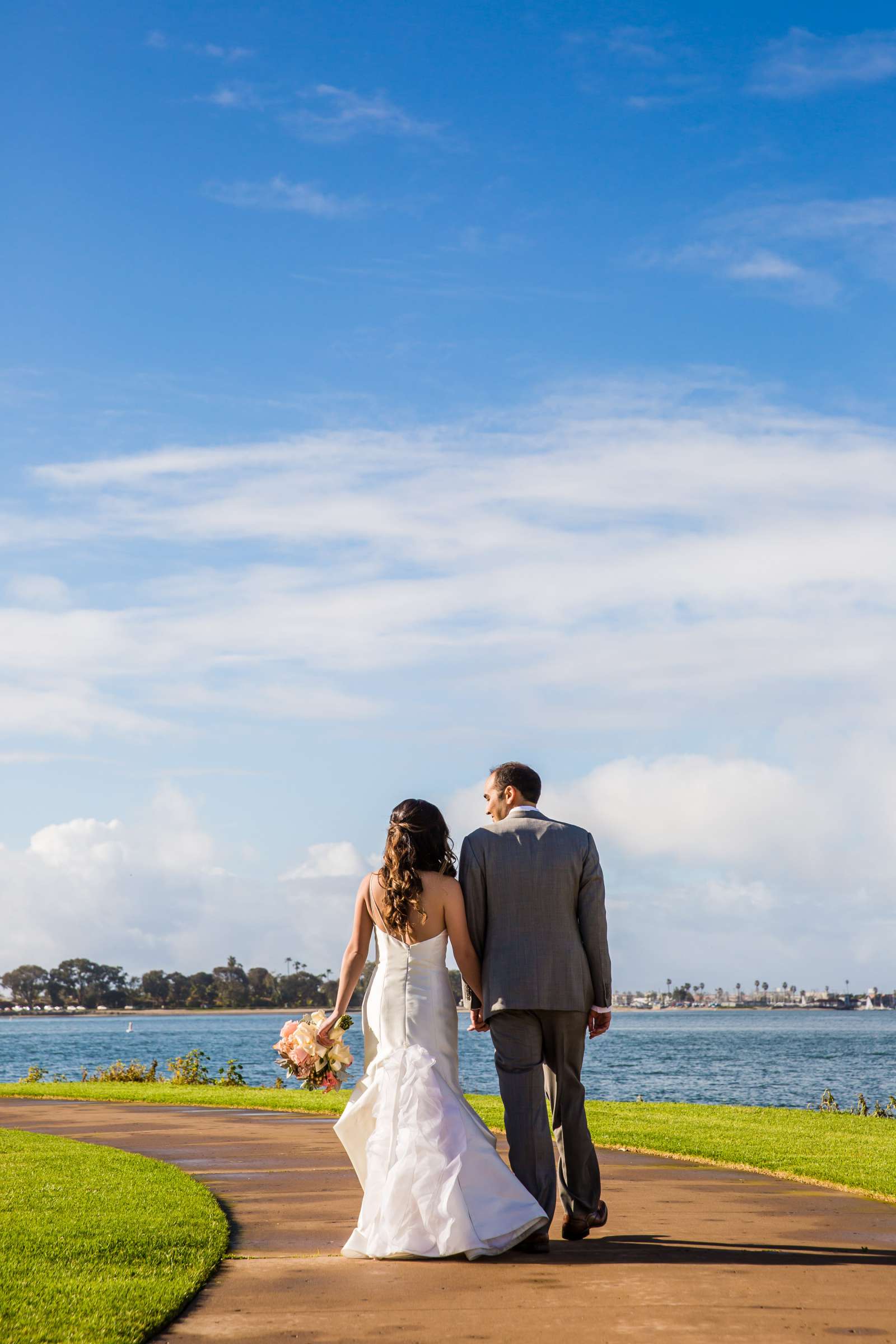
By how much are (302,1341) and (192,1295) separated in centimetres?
92

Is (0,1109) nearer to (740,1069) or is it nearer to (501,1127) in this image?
(501,1127)

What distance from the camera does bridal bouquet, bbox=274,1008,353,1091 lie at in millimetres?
7180

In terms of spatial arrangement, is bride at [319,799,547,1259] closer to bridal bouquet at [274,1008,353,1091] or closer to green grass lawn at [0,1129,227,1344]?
bridal bouquet at [274,1008,353,1091]

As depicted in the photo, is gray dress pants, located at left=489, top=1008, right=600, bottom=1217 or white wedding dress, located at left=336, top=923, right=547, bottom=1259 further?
gray dress pants, located at left=489, top=1008, right=600, bottom=1217

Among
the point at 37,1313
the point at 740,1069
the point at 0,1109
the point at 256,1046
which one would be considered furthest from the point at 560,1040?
the point at 256,1046

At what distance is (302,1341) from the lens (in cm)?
473

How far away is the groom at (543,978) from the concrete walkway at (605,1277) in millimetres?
454

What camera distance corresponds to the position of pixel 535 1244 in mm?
6203

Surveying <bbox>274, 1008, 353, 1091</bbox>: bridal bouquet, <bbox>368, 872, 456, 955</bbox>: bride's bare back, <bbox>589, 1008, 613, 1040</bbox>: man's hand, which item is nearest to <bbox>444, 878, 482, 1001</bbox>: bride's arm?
<bbox>368, 872, 456, 955</bbox>: bride's bare back

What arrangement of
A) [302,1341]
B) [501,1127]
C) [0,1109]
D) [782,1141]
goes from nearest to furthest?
1. [302,1341]
2. [782,1141]
3. [501,1127]
4. [0,1109]

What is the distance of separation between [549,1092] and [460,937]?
973 millimetres

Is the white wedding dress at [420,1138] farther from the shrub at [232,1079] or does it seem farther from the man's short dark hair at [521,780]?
the shrub at [232,1079]

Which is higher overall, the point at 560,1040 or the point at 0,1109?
the point at 560,1040

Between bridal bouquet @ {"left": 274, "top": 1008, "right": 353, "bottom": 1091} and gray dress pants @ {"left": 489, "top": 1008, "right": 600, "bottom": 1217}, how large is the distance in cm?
90
